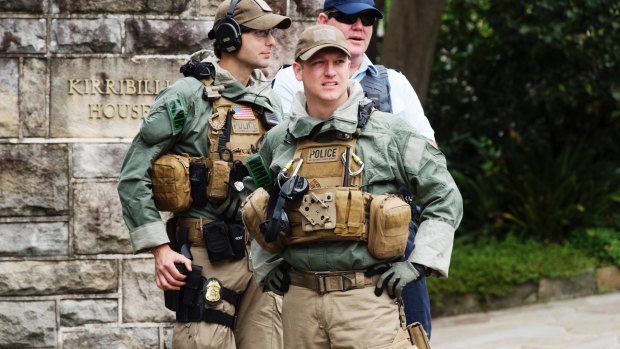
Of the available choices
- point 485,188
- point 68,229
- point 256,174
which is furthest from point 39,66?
point 485,188

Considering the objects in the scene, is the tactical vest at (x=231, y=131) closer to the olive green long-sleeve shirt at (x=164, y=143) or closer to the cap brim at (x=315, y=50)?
the olive green long-sleeve shirt at (x=164, y=143)

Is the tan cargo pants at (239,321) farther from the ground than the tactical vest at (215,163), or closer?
closer

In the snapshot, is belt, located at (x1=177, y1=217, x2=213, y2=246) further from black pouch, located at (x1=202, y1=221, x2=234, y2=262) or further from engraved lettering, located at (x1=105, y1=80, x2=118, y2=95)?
engraved lettering, located at (x1=105, y1=80, x2=118, y2=95)

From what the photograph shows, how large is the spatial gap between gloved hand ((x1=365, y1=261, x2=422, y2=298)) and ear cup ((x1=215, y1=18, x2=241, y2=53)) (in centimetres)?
153

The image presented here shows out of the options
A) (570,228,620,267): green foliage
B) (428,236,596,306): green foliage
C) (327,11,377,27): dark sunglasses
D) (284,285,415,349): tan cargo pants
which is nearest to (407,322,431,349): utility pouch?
(284,285,415,349): tan cargo pants

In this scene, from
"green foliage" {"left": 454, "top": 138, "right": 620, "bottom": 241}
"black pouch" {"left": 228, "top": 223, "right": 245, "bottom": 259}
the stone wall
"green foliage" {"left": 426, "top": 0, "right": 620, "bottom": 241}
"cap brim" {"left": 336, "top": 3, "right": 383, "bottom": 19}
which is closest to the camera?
"black pouch" {"left": 228, "top": 223, "right": 245, "bottom": 259}

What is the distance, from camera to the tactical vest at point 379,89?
235 inches

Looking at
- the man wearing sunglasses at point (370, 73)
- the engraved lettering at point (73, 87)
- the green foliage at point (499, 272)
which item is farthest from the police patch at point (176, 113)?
the green foliage at point (499, 272)

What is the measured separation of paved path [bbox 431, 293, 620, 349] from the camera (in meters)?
9.25

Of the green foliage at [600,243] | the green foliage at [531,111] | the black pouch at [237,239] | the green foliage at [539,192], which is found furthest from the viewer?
the green foliage at [539,192]

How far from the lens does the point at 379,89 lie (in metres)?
6.03

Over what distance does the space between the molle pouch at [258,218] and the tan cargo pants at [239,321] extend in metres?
0.88

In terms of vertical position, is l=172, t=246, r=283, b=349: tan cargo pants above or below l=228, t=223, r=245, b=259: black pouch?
below

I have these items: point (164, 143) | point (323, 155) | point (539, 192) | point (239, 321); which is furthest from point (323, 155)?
point (539, 192)
